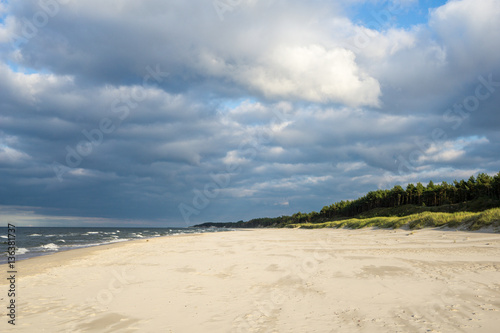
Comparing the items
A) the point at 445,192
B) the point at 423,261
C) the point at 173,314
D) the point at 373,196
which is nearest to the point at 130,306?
the point at 173,314

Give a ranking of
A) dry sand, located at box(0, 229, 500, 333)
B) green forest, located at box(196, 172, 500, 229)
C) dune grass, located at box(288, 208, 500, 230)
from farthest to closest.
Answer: green forest, located at box(196, 172, 500, 229) → dune grass, located at box(288, 208, 500, 230) → dry sand, located at box(0, 229, 500, 333)

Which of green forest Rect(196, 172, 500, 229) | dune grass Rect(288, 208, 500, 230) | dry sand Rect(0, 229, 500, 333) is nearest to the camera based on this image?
dry sand Rect(0, 229, 500, 333)

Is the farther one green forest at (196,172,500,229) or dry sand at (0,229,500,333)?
green forest at (196,172,500,229)

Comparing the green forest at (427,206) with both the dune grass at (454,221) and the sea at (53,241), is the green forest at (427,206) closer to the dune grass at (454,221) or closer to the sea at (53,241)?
the dune grass at (454,221)

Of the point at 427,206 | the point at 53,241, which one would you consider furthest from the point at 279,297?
the point at 427,206

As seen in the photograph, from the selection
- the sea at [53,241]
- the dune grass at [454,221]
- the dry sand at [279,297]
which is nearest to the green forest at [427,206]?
the dune grass at [454,221]

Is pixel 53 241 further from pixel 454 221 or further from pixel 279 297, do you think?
pixel 454 221

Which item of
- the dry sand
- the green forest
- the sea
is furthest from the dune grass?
the sea

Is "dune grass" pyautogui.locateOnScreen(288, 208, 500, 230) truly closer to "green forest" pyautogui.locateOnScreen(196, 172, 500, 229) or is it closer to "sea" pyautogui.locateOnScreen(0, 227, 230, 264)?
"green forest" pyautogui.locateOnScreen(196, 172, 500, 229)

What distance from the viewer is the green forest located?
90.7 feet

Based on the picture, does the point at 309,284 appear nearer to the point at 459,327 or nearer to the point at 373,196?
the point at 459,327

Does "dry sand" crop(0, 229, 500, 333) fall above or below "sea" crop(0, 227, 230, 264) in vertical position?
above

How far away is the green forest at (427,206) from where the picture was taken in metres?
27.6

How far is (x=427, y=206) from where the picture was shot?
2707 inches
